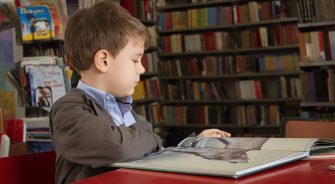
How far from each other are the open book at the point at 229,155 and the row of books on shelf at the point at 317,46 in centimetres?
314

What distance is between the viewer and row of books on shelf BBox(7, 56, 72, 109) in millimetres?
3100

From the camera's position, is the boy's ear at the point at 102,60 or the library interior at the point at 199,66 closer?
the boy's ear at the point at 102,60

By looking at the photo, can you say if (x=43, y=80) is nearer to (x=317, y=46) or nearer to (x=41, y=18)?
(x=41, y=18)

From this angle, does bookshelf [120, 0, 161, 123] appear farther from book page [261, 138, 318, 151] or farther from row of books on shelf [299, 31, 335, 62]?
book page [261, 138, 318, 151]

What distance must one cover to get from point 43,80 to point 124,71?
2.23 m

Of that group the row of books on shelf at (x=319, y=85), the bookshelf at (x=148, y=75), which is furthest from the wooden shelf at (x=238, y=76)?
the row of books on shelf at (x=319, y=85)

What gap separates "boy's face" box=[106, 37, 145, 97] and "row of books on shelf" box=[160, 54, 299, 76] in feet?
14.1

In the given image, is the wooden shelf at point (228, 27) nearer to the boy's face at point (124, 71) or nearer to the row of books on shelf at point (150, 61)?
the row of books on shelf at point (150, 61)

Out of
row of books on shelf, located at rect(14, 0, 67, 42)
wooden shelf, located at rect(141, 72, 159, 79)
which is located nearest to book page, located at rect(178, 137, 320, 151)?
row of books on shelf, located at rect(14, 0, 67, 42)

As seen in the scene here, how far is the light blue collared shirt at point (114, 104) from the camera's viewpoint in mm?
998

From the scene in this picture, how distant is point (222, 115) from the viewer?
18.4 ft

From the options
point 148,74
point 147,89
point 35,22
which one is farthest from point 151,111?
point 35,22

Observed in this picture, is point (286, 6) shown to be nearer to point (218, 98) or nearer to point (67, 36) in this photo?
point (218, 98)

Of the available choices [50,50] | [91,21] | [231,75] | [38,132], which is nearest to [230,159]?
[91,21]
